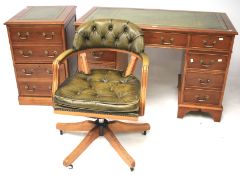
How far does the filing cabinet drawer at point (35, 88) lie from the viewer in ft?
10.6

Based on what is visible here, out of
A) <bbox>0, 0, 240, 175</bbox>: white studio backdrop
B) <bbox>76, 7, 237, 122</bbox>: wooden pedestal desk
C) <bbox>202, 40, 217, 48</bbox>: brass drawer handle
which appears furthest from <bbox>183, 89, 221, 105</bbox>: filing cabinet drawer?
<bbox>202, 40, 217, 48</bbox>: brass drawer handle

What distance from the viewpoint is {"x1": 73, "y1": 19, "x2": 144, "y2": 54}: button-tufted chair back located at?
2648mm

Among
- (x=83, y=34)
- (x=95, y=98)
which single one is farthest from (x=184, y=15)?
(x=95, y=98)

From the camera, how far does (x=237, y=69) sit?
156 inches

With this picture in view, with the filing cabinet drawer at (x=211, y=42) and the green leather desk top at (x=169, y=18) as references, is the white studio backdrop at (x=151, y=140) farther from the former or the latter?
the filing cabinet drawer at (x=211, y=42)

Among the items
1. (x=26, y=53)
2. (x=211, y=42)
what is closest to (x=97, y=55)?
(x=26, y=53)

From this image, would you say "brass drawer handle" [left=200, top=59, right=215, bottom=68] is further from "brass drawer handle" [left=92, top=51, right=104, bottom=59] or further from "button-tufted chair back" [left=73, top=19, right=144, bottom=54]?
"brass drawer handle" [left=92, top=51, right=104, bottom=59]

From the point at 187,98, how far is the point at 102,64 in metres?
0.82

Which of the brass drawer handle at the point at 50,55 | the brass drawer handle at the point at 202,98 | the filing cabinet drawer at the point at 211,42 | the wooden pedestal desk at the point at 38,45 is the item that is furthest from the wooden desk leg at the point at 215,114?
the brass drawer handle at the point at 50,55

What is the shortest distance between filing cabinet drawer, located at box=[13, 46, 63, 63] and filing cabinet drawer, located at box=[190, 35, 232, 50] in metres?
1.18

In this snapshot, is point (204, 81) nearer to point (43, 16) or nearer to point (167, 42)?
point (167, 42)

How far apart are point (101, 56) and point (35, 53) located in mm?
606

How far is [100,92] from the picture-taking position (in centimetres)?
250

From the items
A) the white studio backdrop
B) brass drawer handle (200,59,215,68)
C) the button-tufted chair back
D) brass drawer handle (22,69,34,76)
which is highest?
the button-tufted chair back
